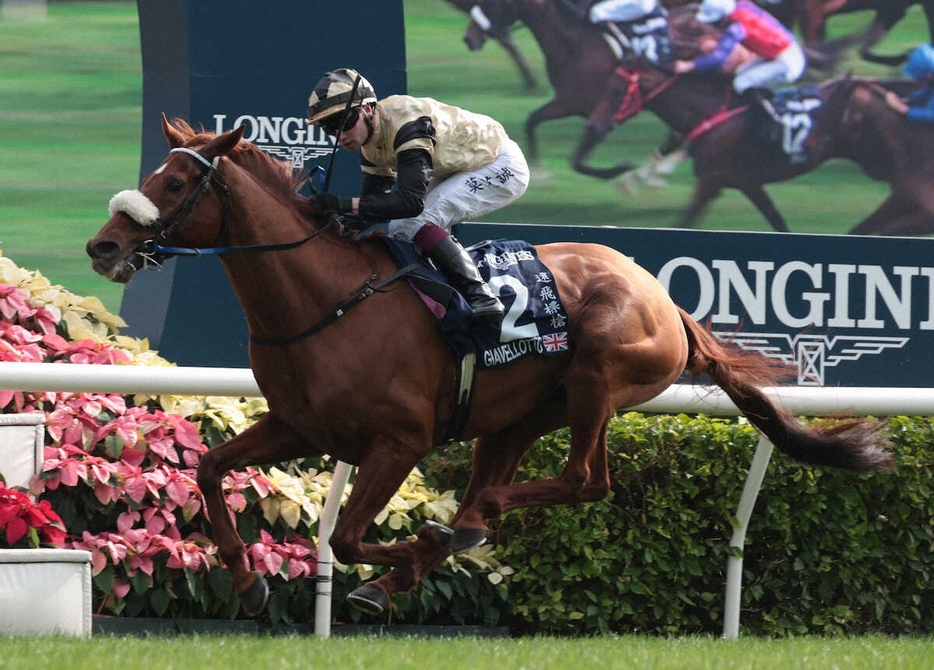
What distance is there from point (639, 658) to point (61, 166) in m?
8.90

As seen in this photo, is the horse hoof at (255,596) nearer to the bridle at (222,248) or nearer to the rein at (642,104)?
the bridle at (222,248)

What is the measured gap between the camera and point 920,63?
1440 cm

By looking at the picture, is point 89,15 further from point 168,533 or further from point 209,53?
point 168,533

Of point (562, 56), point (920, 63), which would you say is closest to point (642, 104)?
point (562, 56)

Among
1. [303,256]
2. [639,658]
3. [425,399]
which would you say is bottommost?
[639,658]

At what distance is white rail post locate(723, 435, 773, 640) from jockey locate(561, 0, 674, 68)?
8362mm

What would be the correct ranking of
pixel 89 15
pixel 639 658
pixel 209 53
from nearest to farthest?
pixel 639 658 → pixel 209 53 → pixel 89 15

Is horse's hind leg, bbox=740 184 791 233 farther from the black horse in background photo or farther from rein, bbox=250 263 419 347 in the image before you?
rein, bbox=250 263 419 347

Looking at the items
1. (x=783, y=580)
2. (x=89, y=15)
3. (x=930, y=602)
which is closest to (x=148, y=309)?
(x=783, y=580)

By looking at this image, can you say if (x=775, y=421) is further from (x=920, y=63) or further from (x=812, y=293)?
(x=920, y=63)

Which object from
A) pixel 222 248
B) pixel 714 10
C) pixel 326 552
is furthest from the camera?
pixel 714 10

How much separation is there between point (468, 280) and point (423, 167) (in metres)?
0.35

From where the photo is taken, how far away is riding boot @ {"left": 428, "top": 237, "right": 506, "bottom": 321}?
163 inches

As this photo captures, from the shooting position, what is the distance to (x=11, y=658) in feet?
10.4
